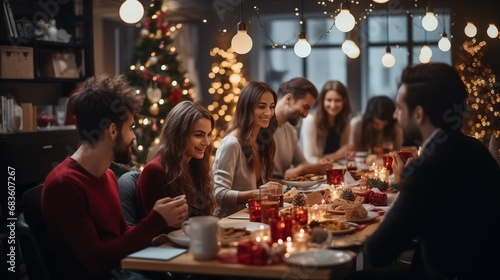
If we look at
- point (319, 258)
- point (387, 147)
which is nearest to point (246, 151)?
point (319, 258)

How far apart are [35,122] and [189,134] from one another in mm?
2992

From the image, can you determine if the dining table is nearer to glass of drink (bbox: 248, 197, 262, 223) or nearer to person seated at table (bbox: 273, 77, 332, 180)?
glass of drink (bbox: 248, 197, 262, 223)

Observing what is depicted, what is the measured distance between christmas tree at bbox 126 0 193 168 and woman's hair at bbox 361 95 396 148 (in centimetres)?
246

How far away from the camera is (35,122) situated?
587 cm

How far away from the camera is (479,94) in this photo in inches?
324

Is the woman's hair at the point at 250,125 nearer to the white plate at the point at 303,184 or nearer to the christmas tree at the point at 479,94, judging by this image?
the white plate at the point at 303,184

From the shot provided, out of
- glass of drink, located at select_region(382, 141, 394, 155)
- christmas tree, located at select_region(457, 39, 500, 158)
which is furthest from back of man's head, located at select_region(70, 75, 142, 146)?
christmas tree, located at select_region(457, 39, 500, 158)

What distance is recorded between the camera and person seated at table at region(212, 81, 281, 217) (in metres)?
4.06

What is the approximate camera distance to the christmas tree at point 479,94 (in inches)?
310

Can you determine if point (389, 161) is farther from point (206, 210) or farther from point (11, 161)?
point (11, 161)

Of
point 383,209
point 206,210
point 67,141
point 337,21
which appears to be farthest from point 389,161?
point 67,141

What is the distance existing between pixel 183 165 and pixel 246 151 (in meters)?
0.96

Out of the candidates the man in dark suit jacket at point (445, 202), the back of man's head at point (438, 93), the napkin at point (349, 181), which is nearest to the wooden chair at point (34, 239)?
the man in dark suit jacket at point (445, 202)

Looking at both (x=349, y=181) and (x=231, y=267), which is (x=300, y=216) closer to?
(x=231, y=267)
